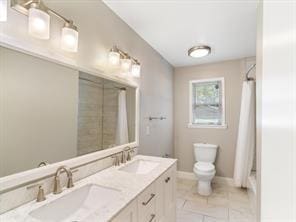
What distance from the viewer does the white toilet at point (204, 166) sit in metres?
2.79

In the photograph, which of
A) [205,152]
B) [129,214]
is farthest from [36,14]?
[205,152]

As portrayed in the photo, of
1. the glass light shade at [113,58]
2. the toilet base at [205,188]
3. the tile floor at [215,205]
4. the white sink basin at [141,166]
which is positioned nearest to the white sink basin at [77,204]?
the white sink basin at [141,166]

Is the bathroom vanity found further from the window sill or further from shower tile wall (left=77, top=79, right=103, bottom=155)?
the window sill

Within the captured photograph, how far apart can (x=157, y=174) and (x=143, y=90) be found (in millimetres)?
1271

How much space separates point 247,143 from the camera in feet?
9.06

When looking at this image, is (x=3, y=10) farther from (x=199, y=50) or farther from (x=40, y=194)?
(x=199, y=50)

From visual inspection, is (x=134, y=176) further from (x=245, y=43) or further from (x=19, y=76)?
(x=245, y=43)

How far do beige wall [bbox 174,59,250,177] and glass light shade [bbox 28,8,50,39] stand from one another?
2.94 metres

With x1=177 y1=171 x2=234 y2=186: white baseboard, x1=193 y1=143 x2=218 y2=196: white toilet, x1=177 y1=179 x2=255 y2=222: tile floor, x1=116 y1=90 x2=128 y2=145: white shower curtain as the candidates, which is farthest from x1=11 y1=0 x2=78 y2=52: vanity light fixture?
x1=177 y1=171 x2=234 y2=186: white baseboard

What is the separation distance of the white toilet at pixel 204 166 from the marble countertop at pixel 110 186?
1.28 meters

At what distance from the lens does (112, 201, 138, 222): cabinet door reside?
0.91 metres

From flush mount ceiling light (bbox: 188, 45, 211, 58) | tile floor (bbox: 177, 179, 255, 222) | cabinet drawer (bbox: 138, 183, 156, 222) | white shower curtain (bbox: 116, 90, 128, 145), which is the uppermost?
flush mount ceiling light (bbox: 188, 45, 211, 58)

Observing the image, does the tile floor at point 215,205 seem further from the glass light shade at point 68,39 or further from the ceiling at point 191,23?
the ceiling at point 191,23

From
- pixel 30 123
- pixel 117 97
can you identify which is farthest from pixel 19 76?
pixel 117 97
